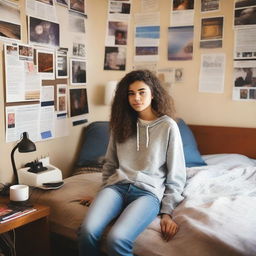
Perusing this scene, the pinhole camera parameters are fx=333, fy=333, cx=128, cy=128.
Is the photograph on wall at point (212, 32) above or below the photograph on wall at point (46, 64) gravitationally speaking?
above

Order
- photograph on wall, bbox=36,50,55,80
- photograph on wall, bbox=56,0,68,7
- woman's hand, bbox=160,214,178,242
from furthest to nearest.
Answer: photograph on wall, bbox=56,0,68,7 → photograph on wall, bbox=36,50,55,80 → woman's hand, bbox=160,214,178,242

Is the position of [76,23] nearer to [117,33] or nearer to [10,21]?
[117,33]

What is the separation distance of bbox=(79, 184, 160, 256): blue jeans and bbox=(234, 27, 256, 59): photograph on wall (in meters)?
1.36

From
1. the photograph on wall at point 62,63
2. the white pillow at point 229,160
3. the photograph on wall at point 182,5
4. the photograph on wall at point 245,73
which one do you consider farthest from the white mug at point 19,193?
the photograph on wall at point 182,5

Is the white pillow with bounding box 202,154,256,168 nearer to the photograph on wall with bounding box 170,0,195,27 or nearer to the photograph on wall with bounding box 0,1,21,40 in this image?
the photograph on wall with bounding box 170,0,195,27

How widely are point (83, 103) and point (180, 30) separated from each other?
3.05 ft

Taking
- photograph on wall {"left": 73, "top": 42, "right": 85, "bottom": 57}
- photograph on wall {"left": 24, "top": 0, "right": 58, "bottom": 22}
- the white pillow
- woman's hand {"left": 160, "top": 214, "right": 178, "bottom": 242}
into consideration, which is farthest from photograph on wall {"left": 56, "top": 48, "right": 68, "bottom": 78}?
woman's hand {"left": 160, "top": 214, "right": 178, "bottom": 242}

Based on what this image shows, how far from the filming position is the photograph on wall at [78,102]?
94.7 inches

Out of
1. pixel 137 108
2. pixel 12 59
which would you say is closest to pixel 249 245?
pixel 137 108

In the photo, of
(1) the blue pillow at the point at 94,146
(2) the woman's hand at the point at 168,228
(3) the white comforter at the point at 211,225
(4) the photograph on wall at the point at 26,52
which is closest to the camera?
(3) the white comforter at the point at 211,225

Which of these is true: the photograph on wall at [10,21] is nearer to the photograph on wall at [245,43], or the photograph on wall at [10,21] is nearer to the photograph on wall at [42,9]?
the photograph on wall at [42,9]

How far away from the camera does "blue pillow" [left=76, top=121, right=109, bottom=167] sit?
2330mm

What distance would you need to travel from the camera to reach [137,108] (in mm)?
1676

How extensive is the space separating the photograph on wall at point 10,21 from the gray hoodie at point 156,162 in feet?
2.93
